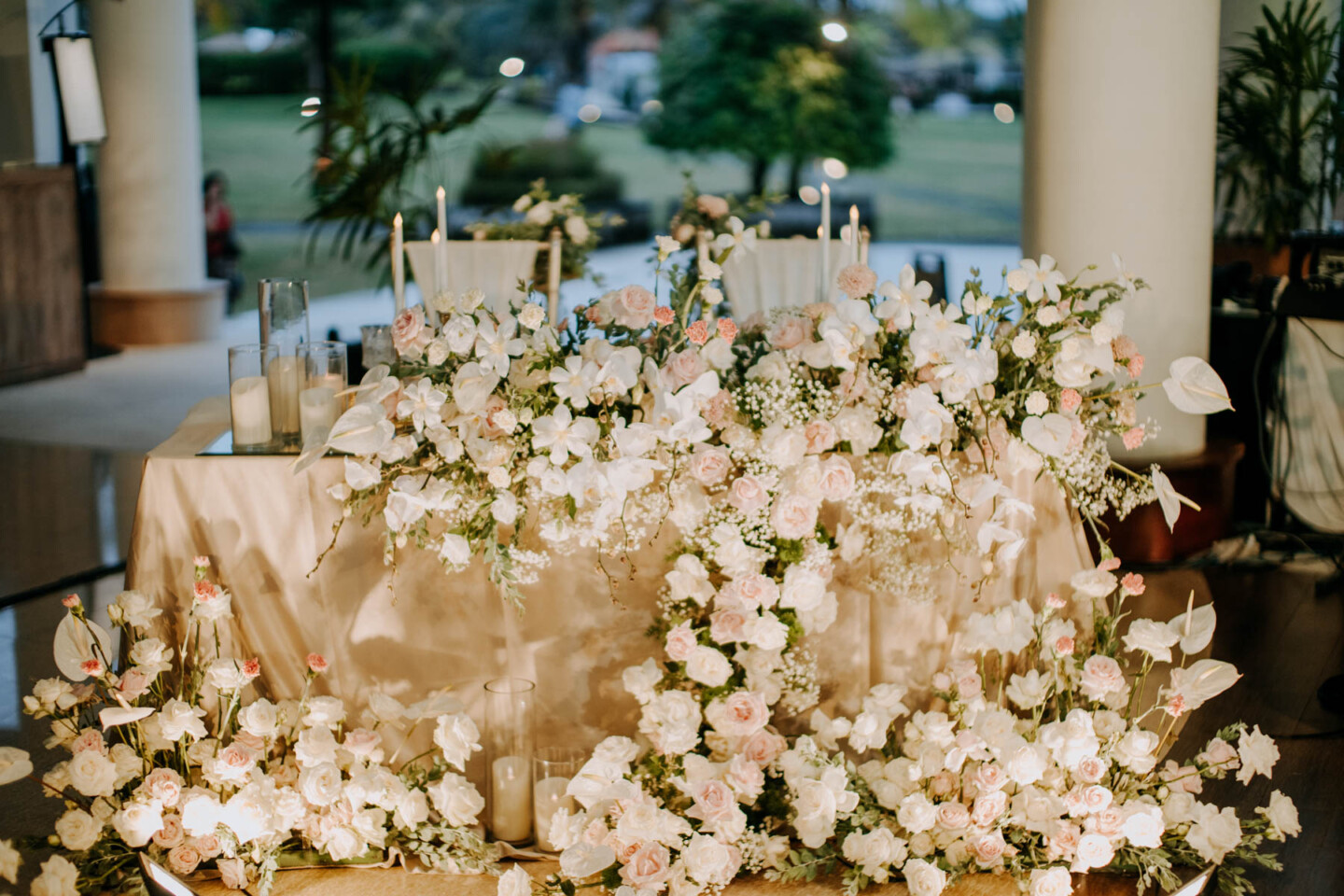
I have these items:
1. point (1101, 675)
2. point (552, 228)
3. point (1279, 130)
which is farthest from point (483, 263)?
point (1279, 130)

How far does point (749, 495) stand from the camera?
2.34 m

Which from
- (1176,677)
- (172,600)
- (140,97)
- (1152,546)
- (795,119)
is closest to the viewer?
(1176,677)

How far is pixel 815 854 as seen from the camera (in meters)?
2.58

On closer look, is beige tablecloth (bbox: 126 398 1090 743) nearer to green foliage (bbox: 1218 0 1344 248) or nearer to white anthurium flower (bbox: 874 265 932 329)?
white anthurium flower (bbox: 874 265 932 329)

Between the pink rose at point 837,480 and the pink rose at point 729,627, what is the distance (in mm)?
273

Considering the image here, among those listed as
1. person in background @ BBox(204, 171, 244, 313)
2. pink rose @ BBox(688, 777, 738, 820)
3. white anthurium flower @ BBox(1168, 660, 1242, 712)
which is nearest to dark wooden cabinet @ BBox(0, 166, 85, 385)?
person in background @ BBox(204, 171, 244, 313)

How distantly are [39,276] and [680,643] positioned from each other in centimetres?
646

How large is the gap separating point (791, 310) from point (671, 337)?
293 mm

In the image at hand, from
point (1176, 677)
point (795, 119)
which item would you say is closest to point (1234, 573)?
point (1176, 677)

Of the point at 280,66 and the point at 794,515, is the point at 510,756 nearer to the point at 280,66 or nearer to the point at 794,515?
the point at 794,515

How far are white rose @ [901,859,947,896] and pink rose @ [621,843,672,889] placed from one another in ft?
1.45

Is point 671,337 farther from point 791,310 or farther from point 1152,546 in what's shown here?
point 1152,546

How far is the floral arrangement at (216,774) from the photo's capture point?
2.43 m

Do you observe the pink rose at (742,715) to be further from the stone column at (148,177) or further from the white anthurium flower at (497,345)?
the stone column at (148,177)
